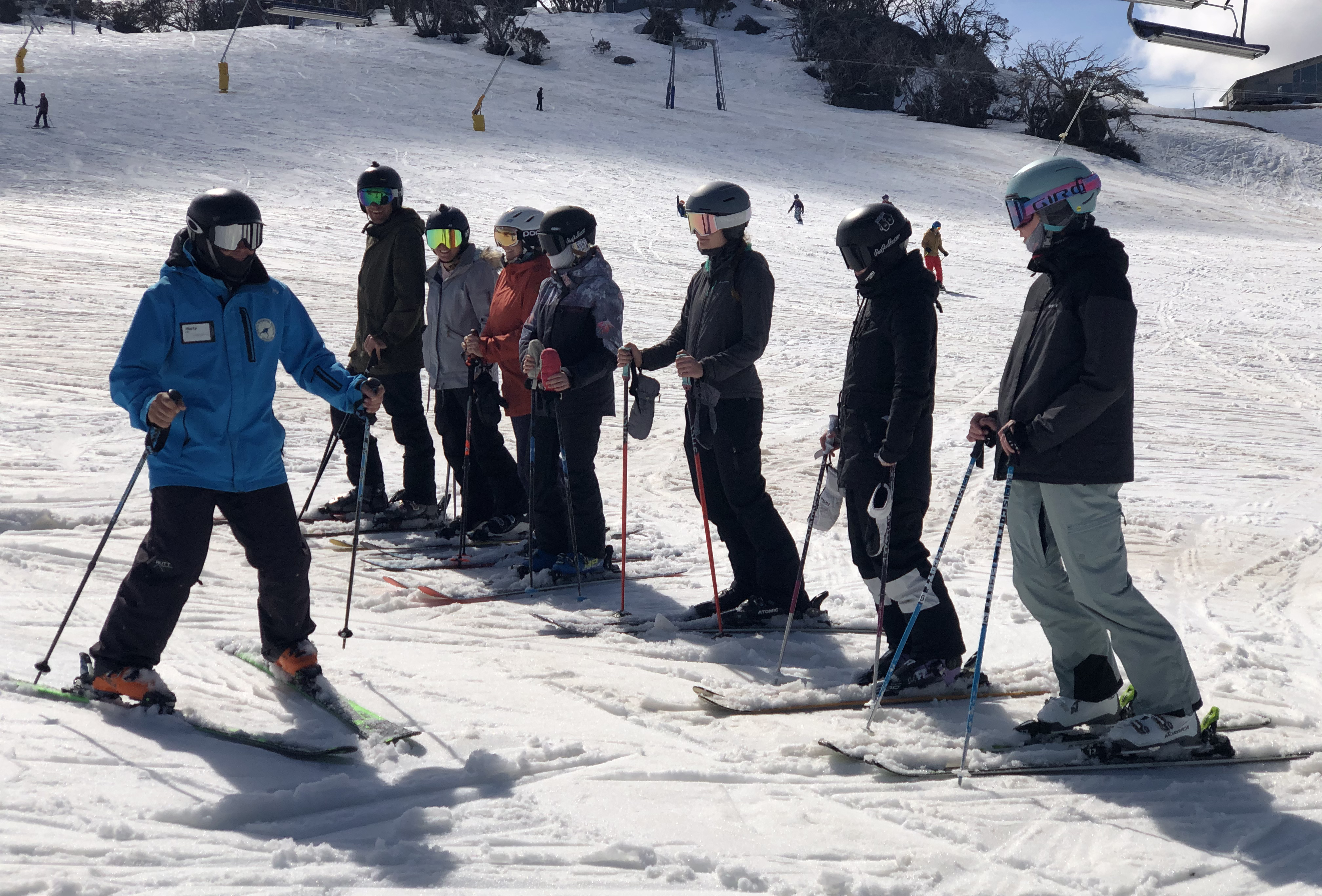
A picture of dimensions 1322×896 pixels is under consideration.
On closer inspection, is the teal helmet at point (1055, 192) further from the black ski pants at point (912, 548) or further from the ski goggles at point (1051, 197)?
the black ski pants at point (912, 548)

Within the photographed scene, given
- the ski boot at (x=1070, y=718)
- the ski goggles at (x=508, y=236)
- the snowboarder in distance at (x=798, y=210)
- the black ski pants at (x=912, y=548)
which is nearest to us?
the ski boot at (x=1070, y=718)

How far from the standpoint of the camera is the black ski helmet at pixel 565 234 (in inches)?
210

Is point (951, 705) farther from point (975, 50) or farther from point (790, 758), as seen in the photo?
point (975, 50)

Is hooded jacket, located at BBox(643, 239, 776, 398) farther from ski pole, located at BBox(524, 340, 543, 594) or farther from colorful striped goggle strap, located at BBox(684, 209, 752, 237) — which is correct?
ski pole, located at BBox(524, 340, 543, 594)

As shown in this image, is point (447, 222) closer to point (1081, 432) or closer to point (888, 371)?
point (888, 371)

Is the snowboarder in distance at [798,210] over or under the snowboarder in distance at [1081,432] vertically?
over

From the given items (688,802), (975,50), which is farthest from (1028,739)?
(975,50)

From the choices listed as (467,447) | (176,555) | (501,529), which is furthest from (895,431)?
(501,529)

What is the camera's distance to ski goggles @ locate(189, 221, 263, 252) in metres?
3.49

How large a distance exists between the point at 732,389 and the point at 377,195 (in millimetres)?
2700

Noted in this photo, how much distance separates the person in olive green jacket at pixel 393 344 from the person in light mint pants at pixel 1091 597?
3.93 m

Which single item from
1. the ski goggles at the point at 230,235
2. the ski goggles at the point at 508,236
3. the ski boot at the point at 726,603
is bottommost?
the ski boot at the point at 726,603

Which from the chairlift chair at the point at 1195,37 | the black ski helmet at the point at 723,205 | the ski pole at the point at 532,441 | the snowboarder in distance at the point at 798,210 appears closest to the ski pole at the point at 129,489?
the ski pole at the point at 532,441

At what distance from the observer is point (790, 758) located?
11.5 ft
